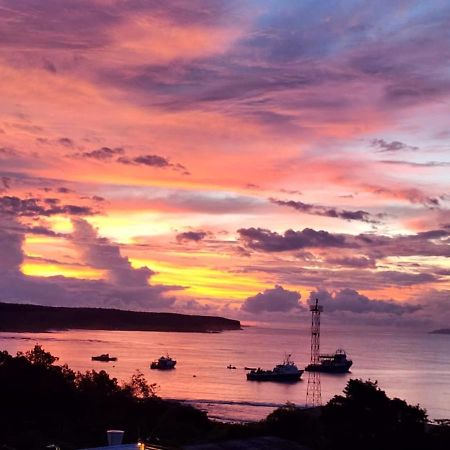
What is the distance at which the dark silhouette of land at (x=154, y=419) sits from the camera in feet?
103

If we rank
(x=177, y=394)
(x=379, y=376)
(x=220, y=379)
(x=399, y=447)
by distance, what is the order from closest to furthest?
(x=399, y=447)
(x=177, y=394)
(x=220, y=379)
(x=379, y=376)

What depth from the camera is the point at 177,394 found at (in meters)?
123

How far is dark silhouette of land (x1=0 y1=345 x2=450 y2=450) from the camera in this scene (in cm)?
3150

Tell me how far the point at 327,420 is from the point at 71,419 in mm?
20611

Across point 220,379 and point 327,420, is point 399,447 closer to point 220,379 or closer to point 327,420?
point 327,420

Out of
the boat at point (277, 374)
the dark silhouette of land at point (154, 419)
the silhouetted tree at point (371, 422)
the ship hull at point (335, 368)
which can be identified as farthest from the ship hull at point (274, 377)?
the silhouetted tree at point (371, 422)

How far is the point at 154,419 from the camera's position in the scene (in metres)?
50.3

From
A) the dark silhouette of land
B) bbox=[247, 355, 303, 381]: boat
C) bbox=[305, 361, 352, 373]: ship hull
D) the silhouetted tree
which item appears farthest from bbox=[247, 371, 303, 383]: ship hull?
the silhouetted tree

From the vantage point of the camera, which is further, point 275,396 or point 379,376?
point 379,376

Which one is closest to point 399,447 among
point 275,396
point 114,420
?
point 114,420

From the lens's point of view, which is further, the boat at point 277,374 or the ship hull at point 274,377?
the boat at point 277,374

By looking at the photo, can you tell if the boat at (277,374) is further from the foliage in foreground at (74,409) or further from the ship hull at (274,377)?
the foliage in foreground at (74,409)

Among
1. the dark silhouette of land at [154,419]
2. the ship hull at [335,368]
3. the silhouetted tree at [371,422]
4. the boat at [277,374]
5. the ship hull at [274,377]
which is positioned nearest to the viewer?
the silhouetted tree at [371,422]

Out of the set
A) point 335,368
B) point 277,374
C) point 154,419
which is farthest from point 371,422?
point 335,368
